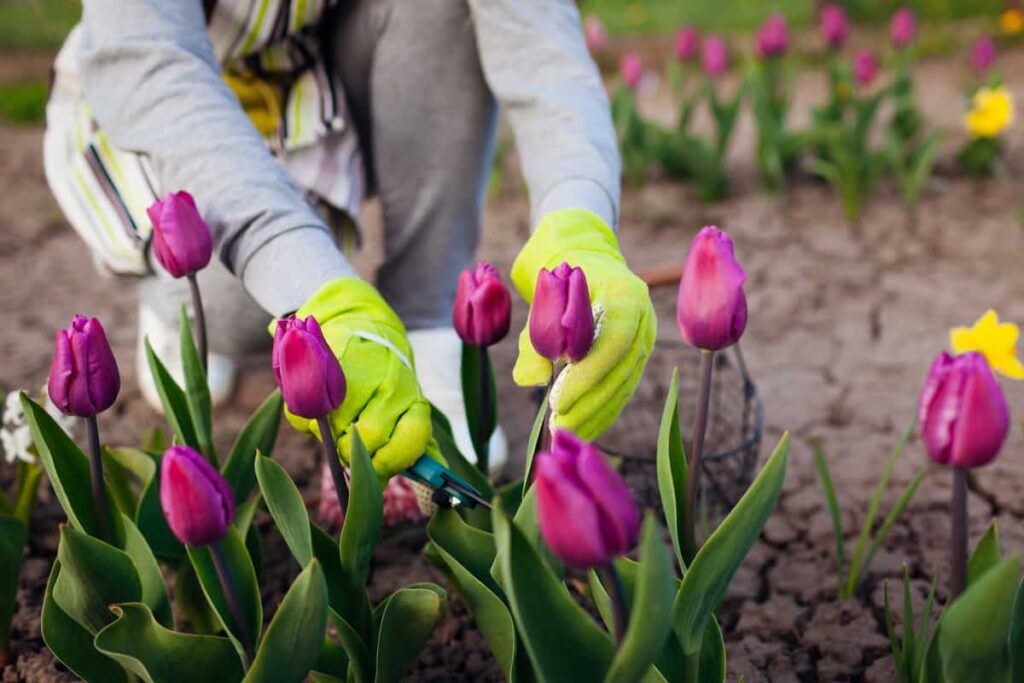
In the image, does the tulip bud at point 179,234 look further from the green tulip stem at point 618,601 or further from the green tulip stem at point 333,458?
the green tulip stem at point 618,601

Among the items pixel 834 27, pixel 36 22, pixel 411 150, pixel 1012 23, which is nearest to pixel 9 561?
pixel 411 150

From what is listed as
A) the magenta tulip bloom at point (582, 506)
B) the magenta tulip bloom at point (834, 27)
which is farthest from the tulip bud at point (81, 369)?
the magenta tulip bloom at point (834, 27)

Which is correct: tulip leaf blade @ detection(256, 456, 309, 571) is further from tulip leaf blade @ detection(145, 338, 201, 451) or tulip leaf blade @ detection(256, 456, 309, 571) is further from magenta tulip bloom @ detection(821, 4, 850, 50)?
magenta tulip bloom @ detection(821, 4, 850, 50)

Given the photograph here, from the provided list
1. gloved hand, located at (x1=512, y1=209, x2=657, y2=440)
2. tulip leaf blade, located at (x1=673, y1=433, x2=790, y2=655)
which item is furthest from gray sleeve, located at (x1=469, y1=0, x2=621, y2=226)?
tulip leaf blade, located at (x1=673, y1=433, x2=790, y2=655)

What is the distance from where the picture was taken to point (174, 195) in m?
1.10

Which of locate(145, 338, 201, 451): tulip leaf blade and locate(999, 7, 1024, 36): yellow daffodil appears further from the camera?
locate(999, 7, 1024, 36): yellow daffodil

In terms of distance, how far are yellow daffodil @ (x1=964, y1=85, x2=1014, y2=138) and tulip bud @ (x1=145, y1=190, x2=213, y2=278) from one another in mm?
2212

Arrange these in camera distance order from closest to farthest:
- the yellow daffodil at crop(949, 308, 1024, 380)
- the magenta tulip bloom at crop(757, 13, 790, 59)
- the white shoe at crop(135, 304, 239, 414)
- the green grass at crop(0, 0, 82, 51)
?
1. the yellow daffodil at crop(949, 308, 1024, 380)
2. the white shoe at crop(135, 304, 239, 414)
3. the magenta tulip bloom at crop(757, 13, 790, 59)
4. the green grass at crop(0, 0, 82, 51)

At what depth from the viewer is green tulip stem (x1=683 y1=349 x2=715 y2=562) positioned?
0.94 m

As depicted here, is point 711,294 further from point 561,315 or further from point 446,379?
point 446,379

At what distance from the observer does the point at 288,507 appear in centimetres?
97

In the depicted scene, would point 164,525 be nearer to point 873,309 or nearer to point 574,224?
point 574,224

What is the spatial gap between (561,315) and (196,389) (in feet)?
1.59

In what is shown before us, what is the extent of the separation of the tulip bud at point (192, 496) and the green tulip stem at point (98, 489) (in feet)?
0.87
